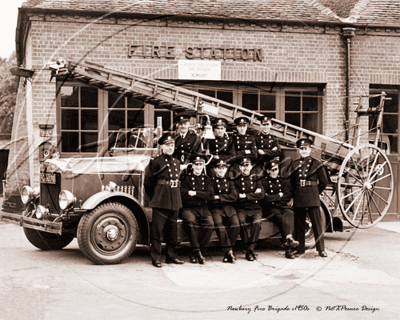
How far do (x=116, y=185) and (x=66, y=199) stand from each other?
0.83 m

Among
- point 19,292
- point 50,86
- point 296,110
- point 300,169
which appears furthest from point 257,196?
point 50,86

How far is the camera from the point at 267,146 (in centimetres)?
880

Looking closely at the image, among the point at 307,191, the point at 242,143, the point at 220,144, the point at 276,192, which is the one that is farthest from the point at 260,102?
the point at 307,191

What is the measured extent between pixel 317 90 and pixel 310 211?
15.3 ft

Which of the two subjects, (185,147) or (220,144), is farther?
(220,144)

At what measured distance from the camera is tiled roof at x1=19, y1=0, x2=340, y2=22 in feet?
37.1

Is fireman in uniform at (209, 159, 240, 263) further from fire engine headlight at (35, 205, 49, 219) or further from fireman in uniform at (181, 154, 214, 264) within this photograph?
fire engine headlight at (35, 205, 49, 219)

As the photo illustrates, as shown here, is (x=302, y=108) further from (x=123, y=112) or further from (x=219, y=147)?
(x=219, y=147)

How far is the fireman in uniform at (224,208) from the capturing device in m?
7.82

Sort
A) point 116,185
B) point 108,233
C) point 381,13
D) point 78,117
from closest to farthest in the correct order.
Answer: point 108,233 < point 116,185 < point 78,117 < point 381,13

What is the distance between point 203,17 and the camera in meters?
11.6

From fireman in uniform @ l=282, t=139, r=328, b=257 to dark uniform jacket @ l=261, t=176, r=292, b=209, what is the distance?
111 millimetres

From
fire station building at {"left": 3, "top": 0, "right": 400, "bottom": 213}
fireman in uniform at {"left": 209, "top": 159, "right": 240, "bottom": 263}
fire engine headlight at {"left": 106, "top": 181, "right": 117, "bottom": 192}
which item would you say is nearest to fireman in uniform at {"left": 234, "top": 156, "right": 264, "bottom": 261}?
fireman in uniform at {"left": 209, "top": 159, "right": 240, "bottom": 263}

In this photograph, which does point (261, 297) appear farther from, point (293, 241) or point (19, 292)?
point (293, 241)
